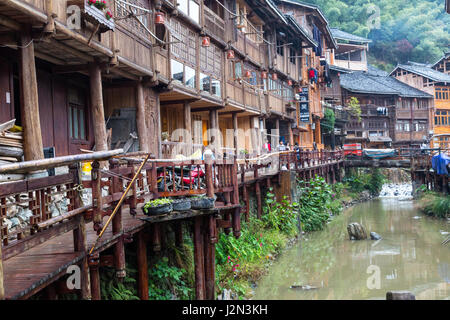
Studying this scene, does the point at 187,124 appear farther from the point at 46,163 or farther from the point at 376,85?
the point at 376,85

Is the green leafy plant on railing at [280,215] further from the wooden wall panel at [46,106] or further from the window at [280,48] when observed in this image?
the window at [280,48]

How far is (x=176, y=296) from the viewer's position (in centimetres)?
1031

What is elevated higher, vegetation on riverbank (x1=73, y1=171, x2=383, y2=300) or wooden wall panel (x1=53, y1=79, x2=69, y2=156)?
wooden wall panel (x1=53, y1=79, x2=69, y2=156)

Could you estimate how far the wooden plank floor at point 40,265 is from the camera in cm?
501

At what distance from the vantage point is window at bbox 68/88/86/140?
14.5 metres

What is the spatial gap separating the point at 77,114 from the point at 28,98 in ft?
17.7

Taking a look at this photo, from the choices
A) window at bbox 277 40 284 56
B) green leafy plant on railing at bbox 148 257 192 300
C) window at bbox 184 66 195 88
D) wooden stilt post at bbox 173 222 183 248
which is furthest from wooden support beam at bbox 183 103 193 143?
window at bbox 277 40 284 56

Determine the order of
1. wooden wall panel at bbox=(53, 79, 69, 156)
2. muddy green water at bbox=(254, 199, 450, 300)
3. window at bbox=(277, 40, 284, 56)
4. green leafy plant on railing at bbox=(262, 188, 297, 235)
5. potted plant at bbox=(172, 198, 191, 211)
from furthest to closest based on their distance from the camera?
window at bbox=(277, 40, 284, 56) → green leafy plant on railing at bbox=(262, 188, 297, 235) → muddy green water at bbox=(254, 199, 450, 300) → wooden wall panel at bbox=(53, 79, 69, 156) → potted plant at bbox=(172, 198, 191, 211)

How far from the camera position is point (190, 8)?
18.2 metres

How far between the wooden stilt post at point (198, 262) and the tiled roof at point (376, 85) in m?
43.1

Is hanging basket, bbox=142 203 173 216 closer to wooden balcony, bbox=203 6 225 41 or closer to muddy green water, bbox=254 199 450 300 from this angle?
muddy green water, bbox=254 199 450 300

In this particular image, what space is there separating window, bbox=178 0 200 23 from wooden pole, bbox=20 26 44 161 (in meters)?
8.14

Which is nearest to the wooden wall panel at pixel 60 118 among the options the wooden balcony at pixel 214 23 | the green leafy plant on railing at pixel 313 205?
the wooden balcony at pixel 214 23
